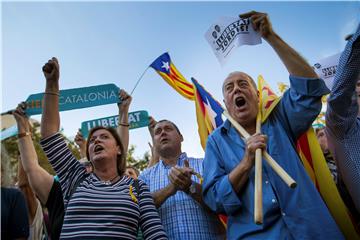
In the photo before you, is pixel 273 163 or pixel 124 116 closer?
pixel 273 163

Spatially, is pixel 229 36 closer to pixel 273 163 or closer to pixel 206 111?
pixel 273 163

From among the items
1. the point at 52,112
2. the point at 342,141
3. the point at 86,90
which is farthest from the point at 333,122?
the point at 86,90

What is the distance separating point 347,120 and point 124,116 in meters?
2.23

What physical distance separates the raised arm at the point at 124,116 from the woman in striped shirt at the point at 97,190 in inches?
21.7

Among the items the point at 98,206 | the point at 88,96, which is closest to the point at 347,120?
the point at 98,206

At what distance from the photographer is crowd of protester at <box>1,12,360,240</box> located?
2.00 meters

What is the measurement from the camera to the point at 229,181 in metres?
2.08

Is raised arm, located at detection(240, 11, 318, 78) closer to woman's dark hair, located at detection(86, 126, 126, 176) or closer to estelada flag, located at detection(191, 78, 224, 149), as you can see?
woman's dark hair, located at detection(86, 126, 126, 176)

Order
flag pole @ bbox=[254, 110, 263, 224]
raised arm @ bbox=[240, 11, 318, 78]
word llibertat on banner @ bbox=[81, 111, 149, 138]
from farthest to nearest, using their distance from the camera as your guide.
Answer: word llibertat on banner @ bbox=[81, 111, 149, 138]
raised arm @ bbox=[240, 11, 318, 78]
flag pole @ bbox=[254, 110, 263, 224]

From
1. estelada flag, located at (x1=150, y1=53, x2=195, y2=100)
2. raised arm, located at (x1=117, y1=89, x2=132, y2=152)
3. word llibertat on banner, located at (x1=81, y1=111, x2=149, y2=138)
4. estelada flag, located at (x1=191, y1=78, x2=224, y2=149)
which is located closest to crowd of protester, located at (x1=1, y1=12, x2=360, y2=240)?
raised arm, located at (x1=117, y1=89, x2=132, y2=152)

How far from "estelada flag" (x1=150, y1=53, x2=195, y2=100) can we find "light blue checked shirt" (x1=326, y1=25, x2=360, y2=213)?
3.04 m

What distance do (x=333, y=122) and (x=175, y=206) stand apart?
1.28 meters

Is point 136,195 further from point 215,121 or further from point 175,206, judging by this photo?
point 215,121

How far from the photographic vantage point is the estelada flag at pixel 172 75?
5.23 meters
